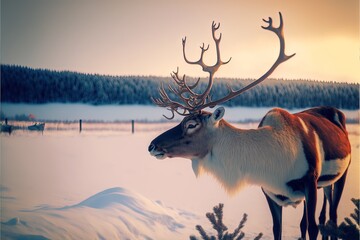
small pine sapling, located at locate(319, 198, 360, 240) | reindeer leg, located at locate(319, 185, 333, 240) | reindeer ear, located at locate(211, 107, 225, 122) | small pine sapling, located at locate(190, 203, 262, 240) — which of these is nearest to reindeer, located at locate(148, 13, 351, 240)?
reindeer ear, located at locate(211, 107, 225, 122)

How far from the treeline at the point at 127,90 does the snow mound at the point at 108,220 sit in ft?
2.47

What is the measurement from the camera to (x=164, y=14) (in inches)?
135

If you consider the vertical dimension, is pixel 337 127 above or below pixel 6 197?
above

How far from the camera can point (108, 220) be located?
3.20 metres

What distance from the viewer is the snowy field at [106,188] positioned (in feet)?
10.3

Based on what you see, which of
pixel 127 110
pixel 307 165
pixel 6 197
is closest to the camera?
pixel 307 165

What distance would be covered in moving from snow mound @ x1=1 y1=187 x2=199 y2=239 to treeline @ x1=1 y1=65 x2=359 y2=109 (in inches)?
29.7

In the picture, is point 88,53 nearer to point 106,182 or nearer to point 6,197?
point 106,182

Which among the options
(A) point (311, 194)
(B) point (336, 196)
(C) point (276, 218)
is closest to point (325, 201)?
(B) point (336, 196)

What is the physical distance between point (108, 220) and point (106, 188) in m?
0.24

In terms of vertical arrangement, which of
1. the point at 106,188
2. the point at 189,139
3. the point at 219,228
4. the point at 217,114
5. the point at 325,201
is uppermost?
the point at 217,114

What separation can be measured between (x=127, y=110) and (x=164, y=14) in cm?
83

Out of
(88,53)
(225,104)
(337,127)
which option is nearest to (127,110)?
(88,53)

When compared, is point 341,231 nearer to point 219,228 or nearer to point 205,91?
point 219,228
